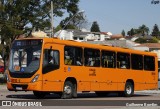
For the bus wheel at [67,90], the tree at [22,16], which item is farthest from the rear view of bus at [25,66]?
the tree at [22,16]

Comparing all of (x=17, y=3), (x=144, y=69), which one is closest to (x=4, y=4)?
(x=17, y=3)

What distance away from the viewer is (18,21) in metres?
46.2

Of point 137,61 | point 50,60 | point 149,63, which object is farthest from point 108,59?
point 50,60

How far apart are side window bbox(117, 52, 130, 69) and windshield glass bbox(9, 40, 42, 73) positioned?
21.1 feet

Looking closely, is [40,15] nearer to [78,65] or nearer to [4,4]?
[4,4]

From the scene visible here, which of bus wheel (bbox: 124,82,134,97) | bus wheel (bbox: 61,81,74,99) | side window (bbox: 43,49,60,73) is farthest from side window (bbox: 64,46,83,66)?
bus wheel (bbox: 124,82,134,97)

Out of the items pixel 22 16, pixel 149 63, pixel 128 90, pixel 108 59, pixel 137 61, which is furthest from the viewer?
pixel 22 16

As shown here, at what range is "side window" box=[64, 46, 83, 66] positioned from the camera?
23.3 m

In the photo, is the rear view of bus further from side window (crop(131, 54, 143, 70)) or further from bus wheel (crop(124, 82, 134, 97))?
side window (crop(131, 54, 143, 70))

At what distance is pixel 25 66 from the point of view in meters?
22.2

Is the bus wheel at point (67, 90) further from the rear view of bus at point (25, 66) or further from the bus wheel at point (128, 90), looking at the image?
the bus wheel at point (128, 90)

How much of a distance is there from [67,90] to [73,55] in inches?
70.4

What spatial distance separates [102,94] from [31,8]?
845 inches

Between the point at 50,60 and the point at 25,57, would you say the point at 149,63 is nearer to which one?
the point at 50,60
